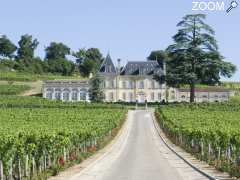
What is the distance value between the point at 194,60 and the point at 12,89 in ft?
179

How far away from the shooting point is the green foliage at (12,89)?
152938 millimetres

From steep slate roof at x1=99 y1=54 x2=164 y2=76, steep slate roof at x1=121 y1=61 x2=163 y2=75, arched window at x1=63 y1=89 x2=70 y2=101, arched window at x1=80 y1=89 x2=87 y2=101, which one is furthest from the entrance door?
arched window at x1=63 y1=89 x2=70 y2=101

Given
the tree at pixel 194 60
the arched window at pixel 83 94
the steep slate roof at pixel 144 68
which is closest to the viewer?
the tree at pixel 194 60

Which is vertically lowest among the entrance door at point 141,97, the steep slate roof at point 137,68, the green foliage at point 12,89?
the entrance door at point 141,97

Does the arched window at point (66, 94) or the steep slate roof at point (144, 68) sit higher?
the steep slate roof at point (144, 68)

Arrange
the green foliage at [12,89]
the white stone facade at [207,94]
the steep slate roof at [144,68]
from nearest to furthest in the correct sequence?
the green foliage at [12,89] < the steep slate roof at [144,68] < the white stone facade at [207,94]

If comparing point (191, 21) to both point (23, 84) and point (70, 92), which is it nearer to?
point (70, 92)

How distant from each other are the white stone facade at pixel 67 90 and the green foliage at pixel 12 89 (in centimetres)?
569

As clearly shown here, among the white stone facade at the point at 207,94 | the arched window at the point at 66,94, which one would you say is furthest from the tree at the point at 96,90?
the white stone facade at the point at 207,94

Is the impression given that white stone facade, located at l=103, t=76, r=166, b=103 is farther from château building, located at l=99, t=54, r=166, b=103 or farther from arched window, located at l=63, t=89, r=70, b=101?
arched window, located at l=63, t=89, r=70, b=101

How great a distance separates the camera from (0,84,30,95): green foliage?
153 metres

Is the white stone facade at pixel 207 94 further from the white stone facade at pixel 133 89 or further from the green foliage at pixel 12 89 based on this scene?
the green foliage at pixel 12 89

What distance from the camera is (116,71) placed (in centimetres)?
15875

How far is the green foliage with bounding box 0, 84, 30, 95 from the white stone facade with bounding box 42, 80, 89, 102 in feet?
18.7
